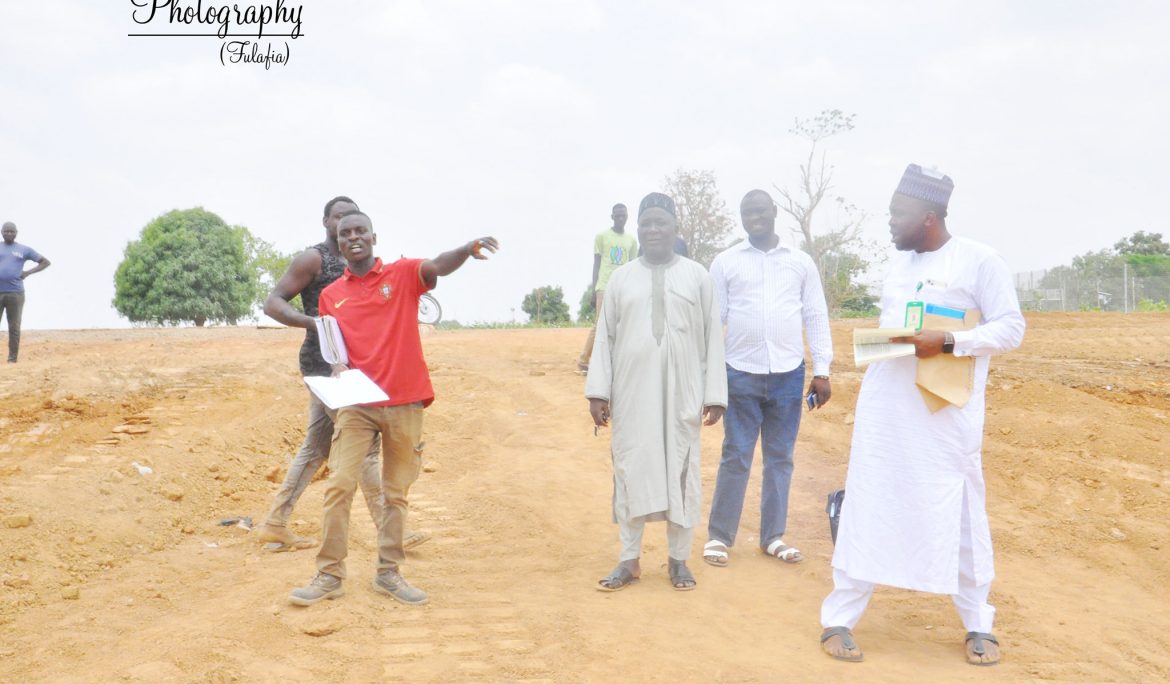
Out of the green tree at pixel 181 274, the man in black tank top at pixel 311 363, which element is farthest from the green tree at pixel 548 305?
the man in black tank top at pixel 311 363

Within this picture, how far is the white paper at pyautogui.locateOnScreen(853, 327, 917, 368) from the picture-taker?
4.02 m

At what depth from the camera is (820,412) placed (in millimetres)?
9664

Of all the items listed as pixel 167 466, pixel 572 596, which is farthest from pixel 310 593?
pixel 167 466

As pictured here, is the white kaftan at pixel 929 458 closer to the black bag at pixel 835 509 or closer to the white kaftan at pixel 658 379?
the black bag at pixel 835 509

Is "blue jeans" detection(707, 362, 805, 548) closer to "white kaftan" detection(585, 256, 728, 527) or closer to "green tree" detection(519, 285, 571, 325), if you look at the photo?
"white kaftan" detection(585, 256, 728, 527)

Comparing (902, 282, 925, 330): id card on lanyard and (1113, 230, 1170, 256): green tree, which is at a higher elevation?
(1113, 230, 1170, 256): green tree

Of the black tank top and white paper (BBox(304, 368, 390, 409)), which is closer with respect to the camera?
white paper (BBox(304, 368, 390, 409))

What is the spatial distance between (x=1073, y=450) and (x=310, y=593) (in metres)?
6.38

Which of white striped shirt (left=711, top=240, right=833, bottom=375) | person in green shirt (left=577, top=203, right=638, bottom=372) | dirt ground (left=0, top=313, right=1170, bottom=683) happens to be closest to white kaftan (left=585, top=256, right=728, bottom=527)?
white striped shirt (left=711, top=240, right=833, bottom=375)

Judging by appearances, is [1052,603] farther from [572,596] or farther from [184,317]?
[184,317]

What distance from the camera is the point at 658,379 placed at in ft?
16.5

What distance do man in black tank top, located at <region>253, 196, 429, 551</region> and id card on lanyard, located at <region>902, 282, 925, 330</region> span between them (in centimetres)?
264

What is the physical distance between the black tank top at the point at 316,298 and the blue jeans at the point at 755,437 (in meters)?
2.30

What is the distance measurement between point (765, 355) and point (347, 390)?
2415mm
